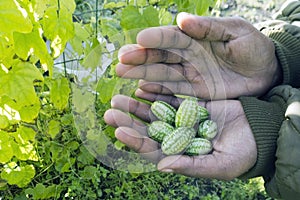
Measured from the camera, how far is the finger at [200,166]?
1.05m

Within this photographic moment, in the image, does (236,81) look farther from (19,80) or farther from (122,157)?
(19,80)

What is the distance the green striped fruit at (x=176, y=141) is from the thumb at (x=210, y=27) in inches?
9.1

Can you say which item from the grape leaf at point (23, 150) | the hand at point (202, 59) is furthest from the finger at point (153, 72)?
the grape leaf at point (23, 150)

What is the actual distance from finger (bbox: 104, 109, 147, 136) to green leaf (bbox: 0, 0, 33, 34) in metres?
0.43

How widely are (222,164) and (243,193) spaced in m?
0.63

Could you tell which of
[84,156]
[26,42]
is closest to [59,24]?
[26,42]

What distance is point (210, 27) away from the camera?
3.75ft

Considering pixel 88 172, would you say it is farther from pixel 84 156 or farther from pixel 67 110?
pixel 67 110

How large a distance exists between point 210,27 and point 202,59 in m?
0.10

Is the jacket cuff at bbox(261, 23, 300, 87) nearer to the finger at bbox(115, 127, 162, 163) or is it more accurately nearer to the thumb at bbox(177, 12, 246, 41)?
the thumb at bbox(177, 12, 246, 41)

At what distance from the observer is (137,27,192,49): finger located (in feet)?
3.42

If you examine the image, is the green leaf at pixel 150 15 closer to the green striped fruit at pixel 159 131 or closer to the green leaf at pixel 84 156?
the green striped fruit at pixel 159 131

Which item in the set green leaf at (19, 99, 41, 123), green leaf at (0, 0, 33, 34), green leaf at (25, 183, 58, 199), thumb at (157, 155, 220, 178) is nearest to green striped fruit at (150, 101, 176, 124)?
thumb at (157, 155, 220, 178)

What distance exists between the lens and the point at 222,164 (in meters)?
1.10
